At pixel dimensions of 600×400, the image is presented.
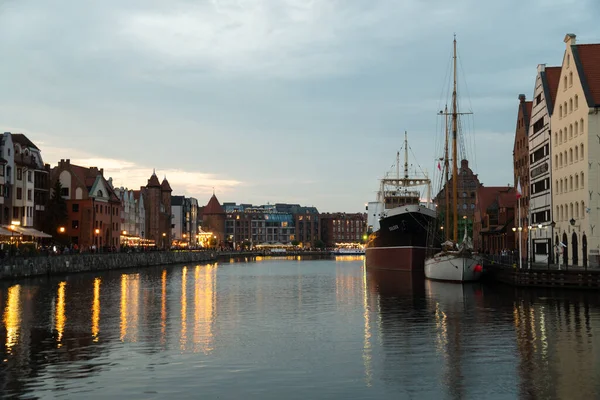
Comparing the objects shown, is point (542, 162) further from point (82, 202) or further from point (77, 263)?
point (82, 202)

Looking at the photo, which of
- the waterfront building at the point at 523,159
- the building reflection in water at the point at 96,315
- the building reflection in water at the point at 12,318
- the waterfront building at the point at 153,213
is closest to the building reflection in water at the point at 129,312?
the building reflection in water at the point at 96,315

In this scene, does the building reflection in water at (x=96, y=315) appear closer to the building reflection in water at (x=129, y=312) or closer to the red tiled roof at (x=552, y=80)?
the building reflection in water at (x=129, y=312)

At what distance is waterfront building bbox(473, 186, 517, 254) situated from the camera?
10594 centimetres

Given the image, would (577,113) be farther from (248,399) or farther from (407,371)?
(248,399)

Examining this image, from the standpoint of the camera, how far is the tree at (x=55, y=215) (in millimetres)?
113438

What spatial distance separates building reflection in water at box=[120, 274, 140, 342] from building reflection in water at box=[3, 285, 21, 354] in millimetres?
4683

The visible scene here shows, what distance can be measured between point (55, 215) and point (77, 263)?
24025mm

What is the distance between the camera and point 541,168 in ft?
276

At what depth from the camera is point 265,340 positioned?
105 ft

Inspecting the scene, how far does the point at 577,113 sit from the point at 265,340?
48.7 meters

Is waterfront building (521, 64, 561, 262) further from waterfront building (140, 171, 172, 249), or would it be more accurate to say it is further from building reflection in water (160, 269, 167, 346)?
waterfront building (140, 171, 172, 249)

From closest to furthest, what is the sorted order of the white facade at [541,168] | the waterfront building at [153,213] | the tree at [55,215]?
the white facade at [541,168] → the tree at [55,215] → the waterfront building at [153,213]

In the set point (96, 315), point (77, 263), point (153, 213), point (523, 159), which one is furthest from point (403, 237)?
point (153, 213)

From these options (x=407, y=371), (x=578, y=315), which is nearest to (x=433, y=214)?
(x=578, y=315)
